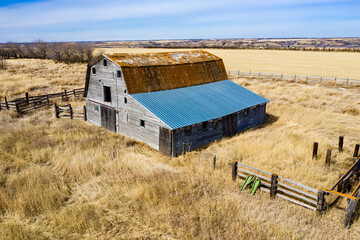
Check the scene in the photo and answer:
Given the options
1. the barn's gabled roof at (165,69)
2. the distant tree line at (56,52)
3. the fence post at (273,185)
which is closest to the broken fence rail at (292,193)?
the fence post at (273,185)

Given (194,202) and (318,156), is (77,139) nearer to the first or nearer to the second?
(194,202)

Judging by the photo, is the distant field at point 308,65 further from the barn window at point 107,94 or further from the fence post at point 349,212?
the fence post at point 349,212

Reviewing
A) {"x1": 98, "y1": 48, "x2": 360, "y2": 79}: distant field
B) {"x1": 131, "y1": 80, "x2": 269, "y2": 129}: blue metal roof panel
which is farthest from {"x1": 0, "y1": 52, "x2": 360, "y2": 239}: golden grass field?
{"x1": 98, "y1": 48, "x2": 360, "y2": 79}: distant field

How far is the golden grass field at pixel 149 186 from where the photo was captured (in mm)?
8852

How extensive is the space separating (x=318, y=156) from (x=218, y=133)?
6670 millimetres

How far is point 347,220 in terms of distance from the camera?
8.77m

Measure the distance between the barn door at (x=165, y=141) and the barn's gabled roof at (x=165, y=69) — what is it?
14.4 ft

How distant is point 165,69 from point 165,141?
24.6 feet

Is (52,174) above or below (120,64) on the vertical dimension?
below

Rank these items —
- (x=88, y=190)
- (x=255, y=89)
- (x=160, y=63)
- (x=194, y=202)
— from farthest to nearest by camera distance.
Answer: (x=255, y=89)
(x=160, y=63)
(x=88, y=190)
(x=194, y=202)

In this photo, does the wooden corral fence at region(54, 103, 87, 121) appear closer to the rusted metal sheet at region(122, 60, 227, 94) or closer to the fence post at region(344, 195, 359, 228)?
the rusted metal sheet at region(122, 60, 227, 94)

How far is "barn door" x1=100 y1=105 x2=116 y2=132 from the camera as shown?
65.3 ft

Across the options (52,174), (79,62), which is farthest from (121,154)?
(79,62)

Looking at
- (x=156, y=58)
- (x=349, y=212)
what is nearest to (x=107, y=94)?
(x=156, y=58)
